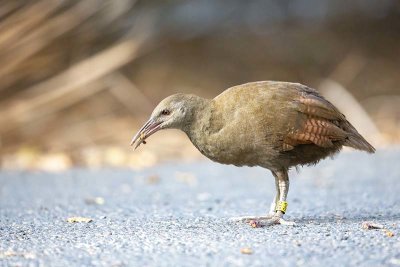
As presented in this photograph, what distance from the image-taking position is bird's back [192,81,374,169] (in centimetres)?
423

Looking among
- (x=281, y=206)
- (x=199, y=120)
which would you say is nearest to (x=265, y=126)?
(x=199, y=120)

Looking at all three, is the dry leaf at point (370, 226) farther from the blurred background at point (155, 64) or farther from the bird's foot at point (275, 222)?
the blurred background at point (155, 64)

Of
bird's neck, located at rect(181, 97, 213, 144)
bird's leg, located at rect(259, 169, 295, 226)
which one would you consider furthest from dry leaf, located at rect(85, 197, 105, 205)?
bird's leg, located at rect(259, 169, 295, 226)

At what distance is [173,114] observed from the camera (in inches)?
173

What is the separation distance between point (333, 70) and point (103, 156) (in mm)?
4806

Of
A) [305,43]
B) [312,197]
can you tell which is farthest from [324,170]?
[305,43]

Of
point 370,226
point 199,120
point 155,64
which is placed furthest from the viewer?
point 155,64

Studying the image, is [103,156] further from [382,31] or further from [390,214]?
[382,31]

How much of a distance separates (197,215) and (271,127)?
3.05 ft

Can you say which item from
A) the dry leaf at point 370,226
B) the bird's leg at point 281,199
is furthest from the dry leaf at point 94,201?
the dry leaf at point 370,226

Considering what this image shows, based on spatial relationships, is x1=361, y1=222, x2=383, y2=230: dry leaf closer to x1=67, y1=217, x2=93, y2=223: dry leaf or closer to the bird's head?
the bird's head

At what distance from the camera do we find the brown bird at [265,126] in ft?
13.9

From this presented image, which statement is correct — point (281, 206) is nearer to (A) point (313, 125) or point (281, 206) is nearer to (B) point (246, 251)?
(A) point (313, 125)

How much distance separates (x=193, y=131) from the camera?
14.4 ft
